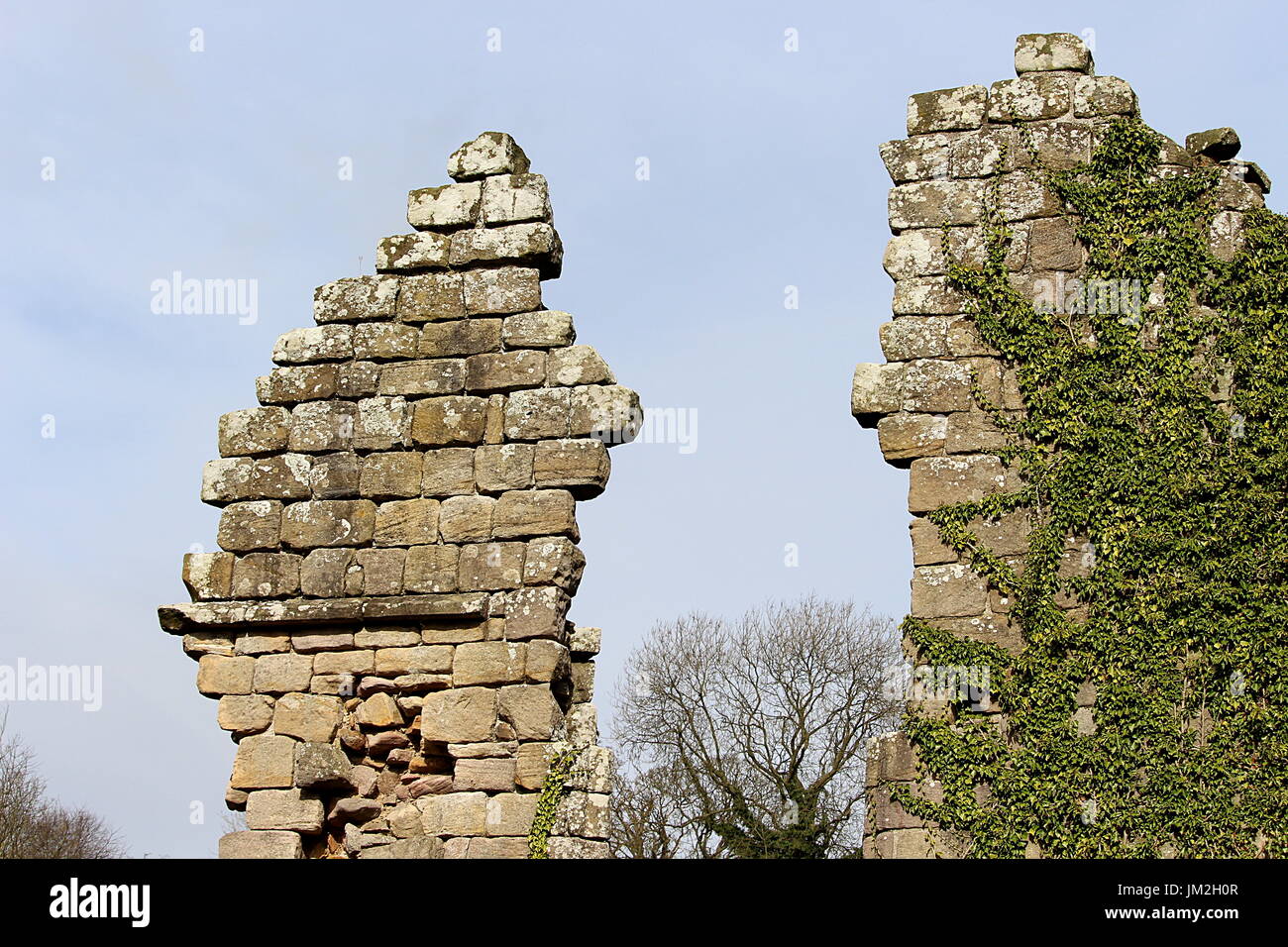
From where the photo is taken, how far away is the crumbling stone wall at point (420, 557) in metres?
9.85

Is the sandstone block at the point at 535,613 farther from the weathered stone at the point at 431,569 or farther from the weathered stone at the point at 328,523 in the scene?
the weathered stone at the point at 328,523

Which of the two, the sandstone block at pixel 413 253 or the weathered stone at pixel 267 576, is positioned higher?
the sandstone block at pixel 413 253

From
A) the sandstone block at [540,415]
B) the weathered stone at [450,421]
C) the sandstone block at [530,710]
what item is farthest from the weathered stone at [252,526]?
the sandstone block at [530,710]

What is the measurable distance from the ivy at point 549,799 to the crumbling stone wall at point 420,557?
32mm

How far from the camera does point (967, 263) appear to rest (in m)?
10.1

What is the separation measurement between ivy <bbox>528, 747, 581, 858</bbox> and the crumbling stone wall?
3 cm

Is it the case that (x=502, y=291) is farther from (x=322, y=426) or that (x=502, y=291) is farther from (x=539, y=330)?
(x=322, y=426)

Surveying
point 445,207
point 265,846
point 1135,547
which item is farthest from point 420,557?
point 1135,547

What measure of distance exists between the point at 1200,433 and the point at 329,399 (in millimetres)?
5697

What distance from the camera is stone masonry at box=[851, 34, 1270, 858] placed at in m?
9.46

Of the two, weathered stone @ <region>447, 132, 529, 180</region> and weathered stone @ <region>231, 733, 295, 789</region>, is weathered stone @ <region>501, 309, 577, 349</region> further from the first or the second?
weathered stone @ <region>231, 733, 295, 789</region>

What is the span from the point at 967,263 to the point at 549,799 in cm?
430

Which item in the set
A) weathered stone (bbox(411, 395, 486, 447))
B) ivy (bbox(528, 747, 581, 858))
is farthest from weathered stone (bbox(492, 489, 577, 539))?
ivy (bbox(528, 747, 581, 858))
